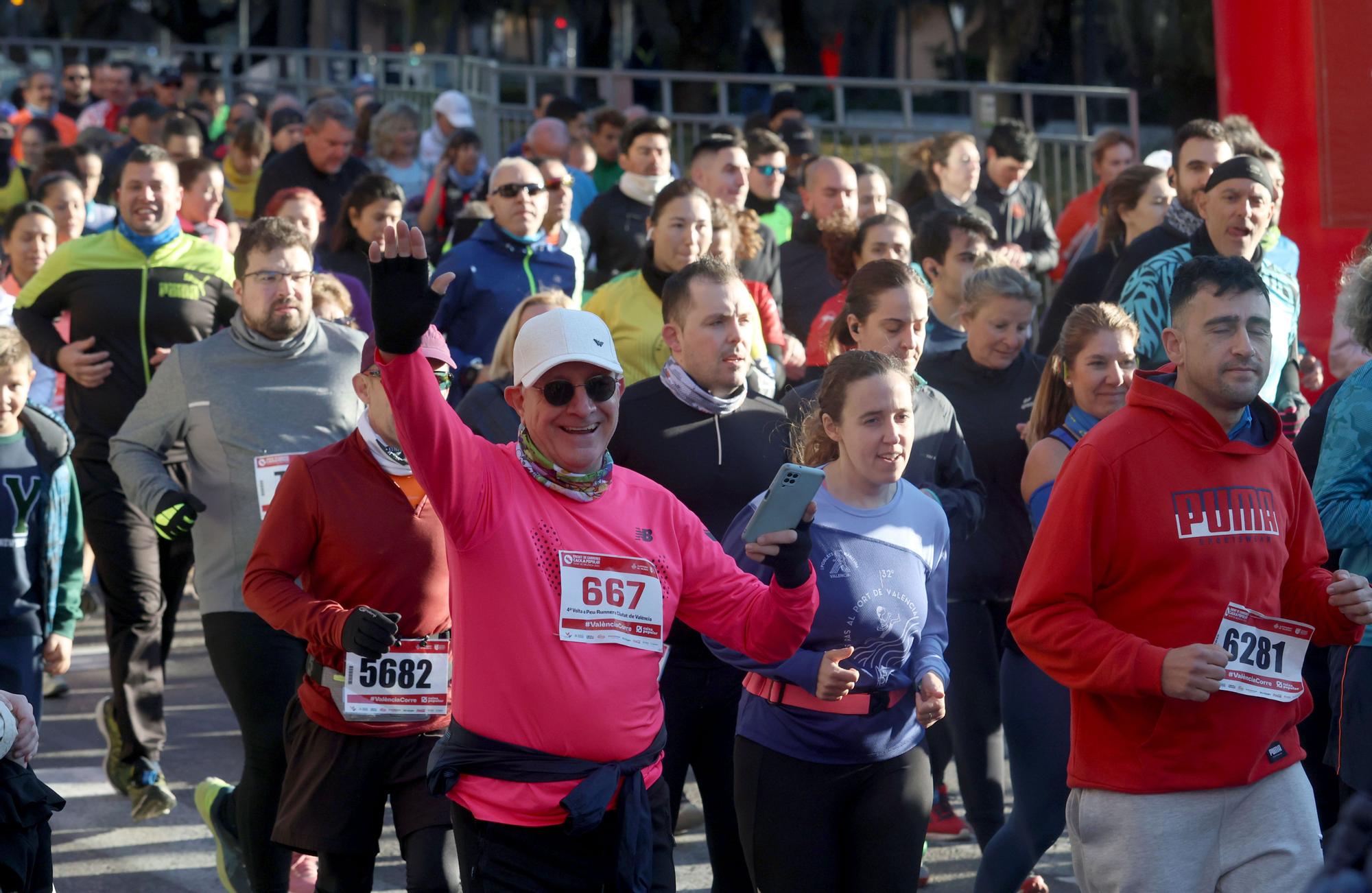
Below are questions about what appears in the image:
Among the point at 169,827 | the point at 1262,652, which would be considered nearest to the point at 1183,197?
the point at 1262,652

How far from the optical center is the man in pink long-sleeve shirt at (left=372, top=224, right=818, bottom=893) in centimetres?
365

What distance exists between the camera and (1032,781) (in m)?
5.07

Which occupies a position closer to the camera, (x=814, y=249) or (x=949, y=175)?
(x=814, y=249)

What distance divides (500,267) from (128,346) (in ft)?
5.32

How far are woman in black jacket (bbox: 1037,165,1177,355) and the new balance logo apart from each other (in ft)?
12.6

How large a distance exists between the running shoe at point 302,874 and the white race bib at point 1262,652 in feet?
10.8

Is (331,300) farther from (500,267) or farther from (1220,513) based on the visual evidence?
(1220,513)

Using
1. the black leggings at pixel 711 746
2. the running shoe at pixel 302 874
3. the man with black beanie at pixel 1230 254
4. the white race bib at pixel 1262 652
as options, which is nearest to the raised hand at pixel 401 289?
the white race bib at pixel 1262 652

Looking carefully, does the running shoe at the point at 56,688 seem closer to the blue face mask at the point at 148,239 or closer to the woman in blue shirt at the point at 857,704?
the blue face mask at the point at 148,239

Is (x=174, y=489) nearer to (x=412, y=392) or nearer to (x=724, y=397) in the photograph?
(x=724, y=397)

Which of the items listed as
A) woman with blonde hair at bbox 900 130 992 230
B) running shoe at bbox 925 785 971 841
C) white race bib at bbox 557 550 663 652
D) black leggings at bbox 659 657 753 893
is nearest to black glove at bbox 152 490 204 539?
black leggings at bbox 659 657 753 893

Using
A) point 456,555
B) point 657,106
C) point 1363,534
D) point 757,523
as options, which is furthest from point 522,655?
point 657,106

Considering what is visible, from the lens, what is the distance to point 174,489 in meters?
5.44

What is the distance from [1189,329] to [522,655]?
1.69m
